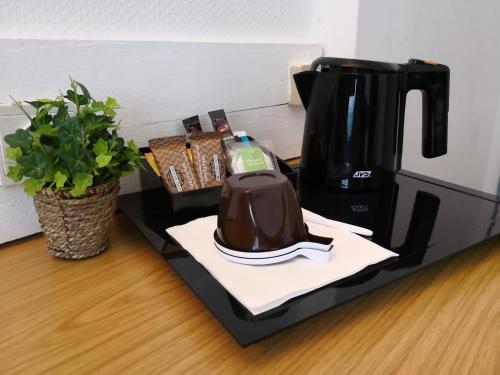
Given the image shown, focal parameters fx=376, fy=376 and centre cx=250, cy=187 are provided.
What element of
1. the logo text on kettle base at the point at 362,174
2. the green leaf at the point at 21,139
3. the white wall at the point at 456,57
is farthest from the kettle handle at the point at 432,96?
the green leaf at the point at 21,139

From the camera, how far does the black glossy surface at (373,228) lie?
0.37 m

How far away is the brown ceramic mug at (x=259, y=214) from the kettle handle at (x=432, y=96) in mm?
419

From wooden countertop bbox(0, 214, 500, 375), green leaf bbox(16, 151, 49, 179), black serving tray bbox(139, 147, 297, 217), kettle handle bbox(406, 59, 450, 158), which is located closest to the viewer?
wooden countertop bbox(0, 214, 500, 375)

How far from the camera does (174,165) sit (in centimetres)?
60

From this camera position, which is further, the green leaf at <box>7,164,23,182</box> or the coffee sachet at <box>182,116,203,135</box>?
the coffee sachet at <box>182,116,203,135</box>

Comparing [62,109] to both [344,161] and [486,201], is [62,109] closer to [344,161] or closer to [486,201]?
[344,161]

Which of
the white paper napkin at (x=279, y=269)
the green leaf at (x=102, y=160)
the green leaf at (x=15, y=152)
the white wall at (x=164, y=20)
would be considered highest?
the white wall at (x=164, y=20)

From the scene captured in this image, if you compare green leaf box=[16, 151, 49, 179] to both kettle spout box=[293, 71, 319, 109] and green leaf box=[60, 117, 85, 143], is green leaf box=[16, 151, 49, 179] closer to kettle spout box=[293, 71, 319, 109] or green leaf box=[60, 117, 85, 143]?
green leaf box=[60, 117, 85, 143]

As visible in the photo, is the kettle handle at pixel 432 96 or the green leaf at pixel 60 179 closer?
the green leaf at pixel 60 179

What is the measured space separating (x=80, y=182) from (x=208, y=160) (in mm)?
215

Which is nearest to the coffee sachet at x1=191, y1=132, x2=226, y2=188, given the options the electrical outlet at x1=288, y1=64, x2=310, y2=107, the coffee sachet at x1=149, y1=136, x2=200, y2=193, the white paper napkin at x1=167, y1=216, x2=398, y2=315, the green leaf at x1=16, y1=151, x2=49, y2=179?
the coffee sachet at x1=149, y1=136, x2=200, y2=193

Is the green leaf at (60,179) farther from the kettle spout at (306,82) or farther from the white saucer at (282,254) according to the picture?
the kettle spout at (306,82)

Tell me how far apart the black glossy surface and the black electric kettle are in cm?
4

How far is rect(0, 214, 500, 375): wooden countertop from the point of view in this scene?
0.35 m
